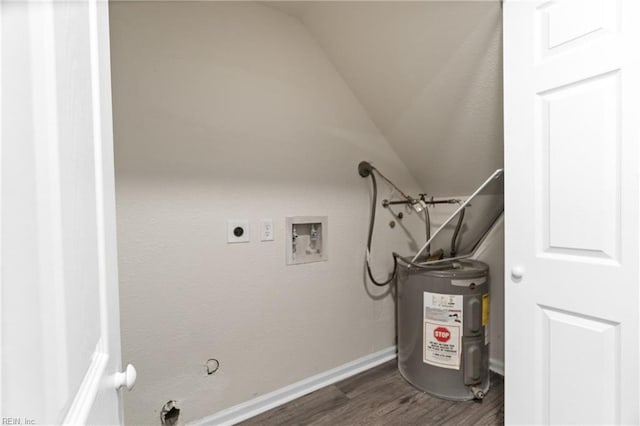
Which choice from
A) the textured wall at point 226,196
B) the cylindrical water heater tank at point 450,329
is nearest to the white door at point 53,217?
the textured wall at point 226,196

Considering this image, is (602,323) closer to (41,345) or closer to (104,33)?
(41,345)

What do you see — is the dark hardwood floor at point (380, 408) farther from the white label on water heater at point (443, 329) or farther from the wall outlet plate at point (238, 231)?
the wall outlet plate at point (238, 231)

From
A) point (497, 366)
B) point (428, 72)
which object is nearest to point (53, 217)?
point (428, 72)

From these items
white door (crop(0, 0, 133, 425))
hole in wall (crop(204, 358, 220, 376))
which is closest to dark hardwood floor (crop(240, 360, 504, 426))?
hole in wall (crop(204, 358, 220, 376))

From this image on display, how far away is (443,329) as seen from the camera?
5.28ft

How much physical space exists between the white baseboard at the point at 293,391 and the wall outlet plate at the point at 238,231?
88 centimetres

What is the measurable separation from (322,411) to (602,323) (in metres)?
1.34

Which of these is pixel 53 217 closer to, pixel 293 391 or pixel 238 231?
pixel 238 231

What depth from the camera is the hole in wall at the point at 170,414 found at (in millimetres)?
1289

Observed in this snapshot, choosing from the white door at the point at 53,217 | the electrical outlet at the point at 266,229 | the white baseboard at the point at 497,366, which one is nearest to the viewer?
the white door at the point at 53,217

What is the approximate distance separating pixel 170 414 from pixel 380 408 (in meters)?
1.09

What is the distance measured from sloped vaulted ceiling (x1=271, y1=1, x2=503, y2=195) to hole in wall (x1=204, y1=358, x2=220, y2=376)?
70.0 inches

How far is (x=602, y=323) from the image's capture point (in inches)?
35.6

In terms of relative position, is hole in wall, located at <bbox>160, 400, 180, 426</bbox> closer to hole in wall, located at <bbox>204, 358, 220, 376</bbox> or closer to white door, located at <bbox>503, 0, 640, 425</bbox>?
hole in wall, located at <bbox>204, 358, 220, 376</bbox>
